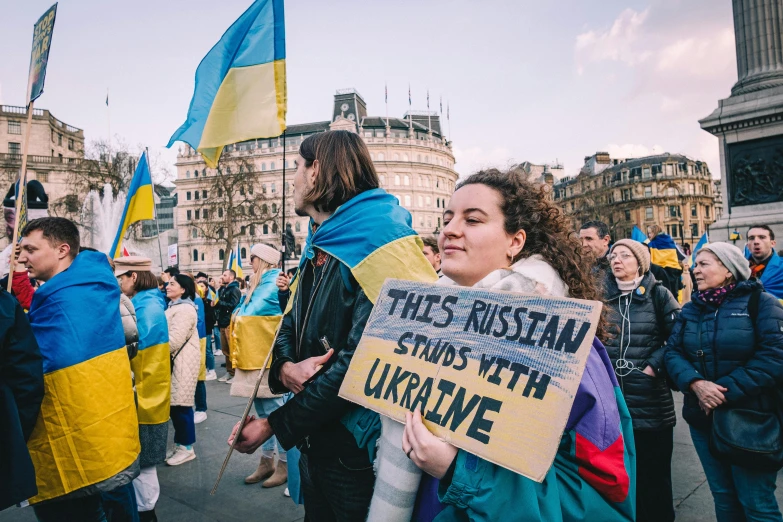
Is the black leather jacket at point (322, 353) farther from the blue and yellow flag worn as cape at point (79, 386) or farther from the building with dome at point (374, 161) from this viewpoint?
the building with dome at point (374, 161)

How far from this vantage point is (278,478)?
467 centimetres

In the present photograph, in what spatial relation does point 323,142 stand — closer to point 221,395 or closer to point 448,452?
point 448,452

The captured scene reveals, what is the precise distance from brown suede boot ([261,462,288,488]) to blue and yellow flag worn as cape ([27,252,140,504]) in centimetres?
181

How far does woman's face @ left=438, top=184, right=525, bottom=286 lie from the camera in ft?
5.28

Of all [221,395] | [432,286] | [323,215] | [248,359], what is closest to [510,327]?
[432,286]

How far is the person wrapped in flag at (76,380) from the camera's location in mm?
2729

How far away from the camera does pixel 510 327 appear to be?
51.2 inches

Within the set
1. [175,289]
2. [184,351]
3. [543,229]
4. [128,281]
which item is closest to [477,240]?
[543,229]

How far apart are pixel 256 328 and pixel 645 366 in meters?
3.54

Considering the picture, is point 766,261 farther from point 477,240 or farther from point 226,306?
point 226,306

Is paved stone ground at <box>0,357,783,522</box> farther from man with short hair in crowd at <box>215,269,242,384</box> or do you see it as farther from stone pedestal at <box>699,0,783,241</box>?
stone pedestal at <box>699,0,783,241</box>

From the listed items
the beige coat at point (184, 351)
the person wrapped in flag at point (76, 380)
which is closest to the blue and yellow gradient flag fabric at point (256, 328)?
the beige coat at point (184, 351)

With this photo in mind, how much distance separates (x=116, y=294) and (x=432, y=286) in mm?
2495

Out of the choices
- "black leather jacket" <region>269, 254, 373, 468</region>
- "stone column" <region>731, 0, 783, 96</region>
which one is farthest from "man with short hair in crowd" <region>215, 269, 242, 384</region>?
"stone column" <region>731, 0, 783, 96</region>
